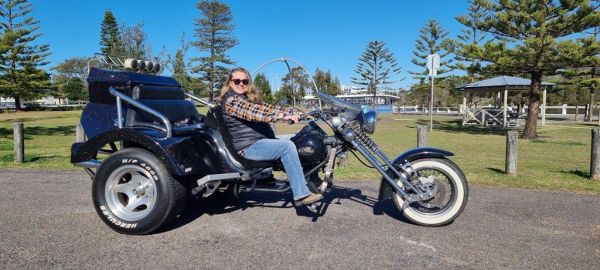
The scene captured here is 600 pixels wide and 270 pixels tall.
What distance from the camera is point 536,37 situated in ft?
54.3

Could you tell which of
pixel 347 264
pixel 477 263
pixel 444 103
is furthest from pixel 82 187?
pixel 444 103

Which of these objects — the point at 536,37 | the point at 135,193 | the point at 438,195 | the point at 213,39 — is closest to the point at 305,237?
the point at 438,195

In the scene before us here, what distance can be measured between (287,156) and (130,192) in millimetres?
1559

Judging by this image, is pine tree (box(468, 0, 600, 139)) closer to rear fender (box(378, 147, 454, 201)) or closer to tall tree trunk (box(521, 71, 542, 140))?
tall tree trunk (box(521, 71, 542, 140))

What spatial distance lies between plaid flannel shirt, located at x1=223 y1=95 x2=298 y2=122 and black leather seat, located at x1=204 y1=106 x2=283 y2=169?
11cm

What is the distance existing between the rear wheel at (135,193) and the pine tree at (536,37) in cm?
1569

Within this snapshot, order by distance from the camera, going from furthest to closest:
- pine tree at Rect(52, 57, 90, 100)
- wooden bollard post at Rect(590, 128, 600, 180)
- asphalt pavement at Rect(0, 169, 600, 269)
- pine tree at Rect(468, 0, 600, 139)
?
pine tree at Rect(52, 57, 90, 100) < pine tree at Rect(468, 0, 600, 139) < wooden bollard post at Rect(590, 128, 600, 180) < asphalt pavement at Rect(0, 169, 600, 269)

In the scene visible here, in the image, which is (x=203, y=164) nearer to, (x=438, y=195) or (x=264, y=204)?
(x=264, y=204)

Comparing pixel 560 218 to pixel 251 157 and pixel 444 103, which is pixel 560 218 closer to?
pixel 251 157

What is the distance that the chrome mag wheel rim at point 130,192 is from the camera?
159 inches

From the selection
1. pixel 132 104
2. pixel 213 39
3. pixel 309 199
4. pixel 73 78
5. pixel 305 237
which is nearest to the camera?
pixel 305 237

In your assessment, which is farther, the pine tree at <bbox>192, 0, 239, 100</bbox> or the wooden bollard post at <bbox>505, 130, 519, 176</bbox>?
the pine tree at <bbox>192, 0, 239, 100</bbox>

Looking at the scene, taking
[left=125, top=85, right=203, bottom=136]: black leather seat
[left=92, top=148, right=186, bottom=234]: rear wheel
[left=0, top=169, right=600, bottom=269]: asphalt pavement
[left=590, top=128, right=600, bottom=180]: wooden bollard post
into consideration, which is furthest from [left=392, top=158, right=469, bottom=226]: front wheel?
[left=590, top=128, right=600, bottom=180]: wooden bollard post

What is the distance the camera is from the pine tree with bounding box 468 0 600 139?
15680 mm
